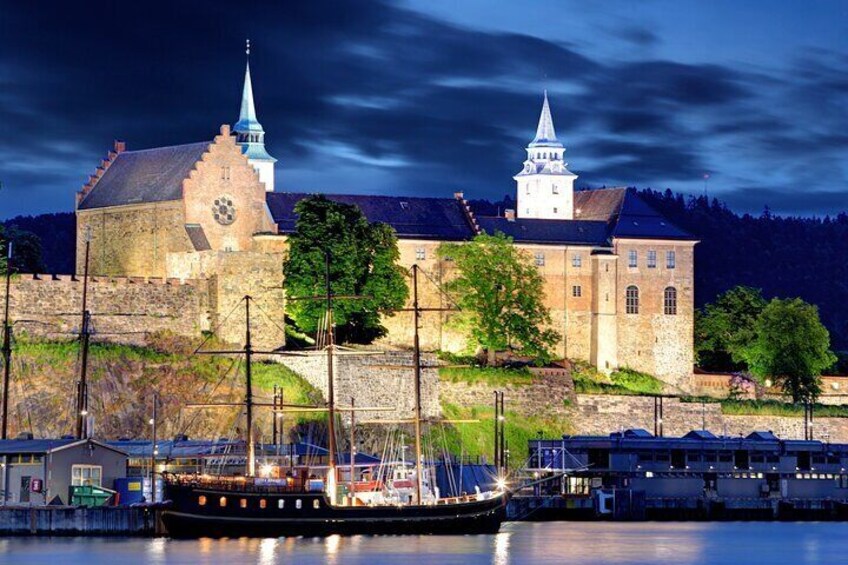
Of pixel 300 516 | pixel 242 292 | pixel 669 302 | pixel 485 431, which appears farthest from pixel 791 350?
pixel 300 516

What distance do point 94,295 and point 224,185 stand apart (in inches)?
479

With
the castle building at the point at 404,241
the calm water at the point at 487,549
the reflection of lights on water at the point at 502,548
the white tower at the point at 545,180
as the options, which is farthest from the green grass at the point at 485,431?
the white tower at the point at 545,180

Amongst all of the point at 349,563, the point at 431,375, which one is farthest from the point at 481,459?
the point at 349,563

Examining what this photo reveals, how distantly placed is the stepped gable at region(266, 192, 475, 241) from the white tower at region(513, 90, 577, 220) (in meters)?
17.1

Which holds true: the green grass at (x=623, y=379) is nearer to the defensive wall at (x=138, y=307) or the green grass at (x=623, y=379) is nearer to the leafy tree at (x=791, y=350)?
the leafy tree at (x=791, y=350)

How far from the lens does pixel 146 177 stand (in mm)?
118688

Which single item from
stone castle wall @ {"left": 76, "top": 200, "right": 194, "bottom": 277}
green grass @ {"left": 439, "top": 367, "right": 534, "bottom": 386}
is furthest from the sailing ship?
stone castle wall @ {"left": 76, "top": 200, "right": 194, "bottom": 277}

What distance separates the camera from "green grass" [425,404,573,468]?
10962 centimetres

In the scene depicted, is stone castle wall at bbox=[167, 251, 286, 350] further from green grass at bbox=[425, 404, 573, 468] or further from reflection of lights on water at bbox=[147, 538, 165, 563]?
reflection of lights on water at bbox=[147, 538, 165, 563]

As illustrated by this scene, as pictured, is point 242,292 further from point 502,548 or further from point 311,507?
point 502,548

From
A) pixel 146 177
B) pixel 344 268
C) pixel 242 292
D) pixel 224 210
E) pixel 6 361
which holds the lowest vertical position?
pixel 6 361

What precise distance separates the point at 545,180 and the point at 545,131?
6.80m

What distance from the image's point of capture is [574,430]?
118000 mm

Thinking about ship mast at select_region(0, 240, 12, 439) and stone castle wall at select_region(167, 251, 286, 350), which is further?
stone castle wall at select_region(167, 251, 286, 350)
